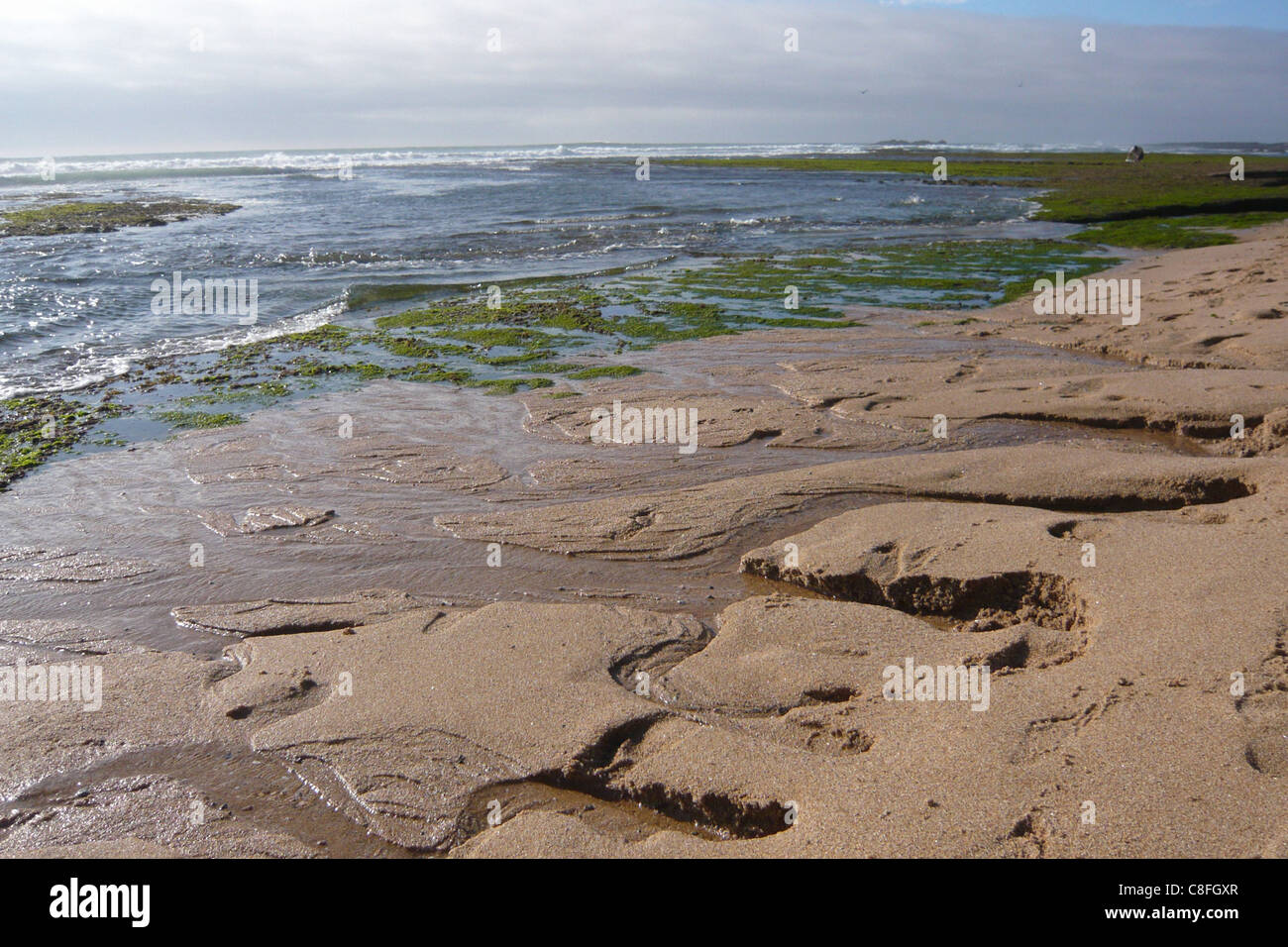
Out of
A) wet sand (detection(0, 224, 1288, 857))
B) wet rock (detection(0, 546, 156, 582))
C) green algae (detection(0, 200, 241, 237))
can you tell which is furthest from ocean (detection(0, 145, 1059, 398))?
wet sand (detection(0, 224, 1288, 857))

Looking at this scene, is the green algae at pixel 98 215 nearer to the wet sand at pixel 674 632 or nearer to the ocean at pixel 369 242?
the ocean at pixel 369 242

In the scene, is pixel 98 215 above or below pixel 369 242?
above

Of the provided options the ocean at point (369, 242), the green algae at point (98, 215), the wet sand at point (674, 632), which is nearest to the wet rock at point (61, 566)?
the wet sand at point (674, 632)

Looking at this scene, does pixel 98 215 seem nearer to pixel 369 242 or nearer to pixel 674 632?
pixel 369 242

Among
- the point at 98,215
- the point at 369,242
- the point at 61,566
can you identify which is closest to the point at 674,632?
the point at 61,566

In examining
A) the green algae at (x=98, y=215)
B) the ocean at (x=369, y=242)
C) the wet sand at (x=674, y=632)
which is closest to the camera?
the wet sand at (x=674, y=632)

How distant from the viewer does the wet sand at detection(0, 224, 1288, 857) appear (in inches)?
136

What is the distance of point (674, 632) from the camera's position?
5.01 metres

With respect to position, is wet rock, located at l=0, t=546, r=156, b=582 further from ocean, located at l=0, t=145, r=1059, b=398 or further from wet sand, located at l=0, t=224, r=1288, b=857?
ocean, located at l=0, t=145, r=1059, b=398

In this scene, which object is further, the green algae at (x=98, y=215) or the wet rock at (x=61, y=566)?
the green algae at (x=98, y=215)

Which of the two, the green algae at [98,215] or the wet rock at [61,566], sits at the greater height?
the green algae at [98,215]

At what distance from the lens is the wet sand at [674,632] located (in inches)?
136
